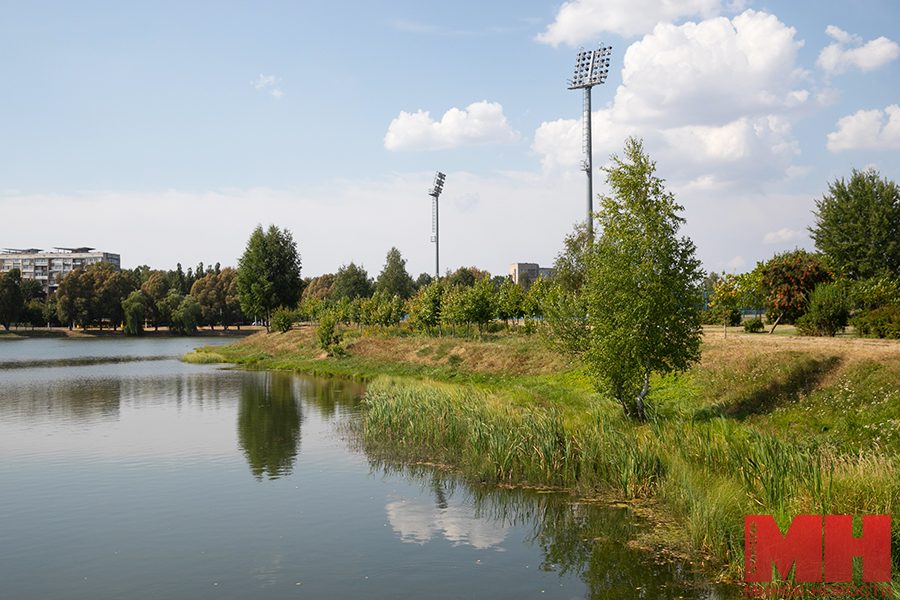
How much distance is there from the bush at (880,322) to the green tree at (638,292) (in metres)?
13.9

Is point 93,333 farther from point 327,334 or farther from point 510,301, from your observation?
point 510,301

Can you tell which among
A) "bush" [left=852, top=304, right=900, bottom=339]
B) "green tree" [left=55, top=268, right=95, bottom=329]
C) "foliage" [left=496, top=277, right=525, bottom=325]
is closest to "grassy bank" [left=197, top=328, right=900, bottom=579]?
"bush" [left=852, top=304, right=900, bottom=339]

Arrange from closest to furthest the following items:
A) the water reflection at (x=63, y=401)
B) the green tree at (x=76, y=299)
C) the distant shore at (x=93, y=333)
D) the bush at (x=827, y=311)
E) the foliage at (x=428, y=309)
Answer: the water reflection at (x=63, y=401) < the bush at (x=827, y=311) < the foliage at (x=428, y=309) < the distant shore at (x=93, y=333) < the green tree at (x=76, y=299)

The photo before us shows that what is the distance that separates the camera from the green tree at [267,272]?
94.0 metres

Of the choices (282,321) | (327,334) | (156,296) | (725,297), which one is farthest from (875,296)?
(156,296)

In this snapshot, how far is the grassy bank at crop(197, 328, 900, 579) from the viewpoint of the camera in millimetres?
15156

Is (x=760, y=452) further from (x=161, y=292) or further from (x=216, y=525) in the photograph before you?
(x=161, y=292)

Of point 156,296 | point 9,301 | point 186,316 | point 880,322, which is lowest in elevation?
point 880,322

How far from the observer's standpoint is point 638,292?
26.8 metres

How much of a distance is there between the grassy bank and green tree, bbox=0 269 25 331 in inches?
5063

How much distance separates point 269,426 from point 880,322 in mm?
31279

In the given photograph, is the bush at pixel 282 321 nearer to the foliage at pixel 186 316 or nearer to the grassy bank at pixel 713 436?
the grassy bank at pixel 713 436

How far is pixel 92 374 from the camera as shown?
60.6m

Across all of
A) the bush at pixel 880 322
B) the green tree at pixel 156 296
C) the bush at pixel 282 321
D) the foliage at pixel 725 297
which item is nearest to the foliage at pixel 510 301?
the foliage at pixel 725 297
